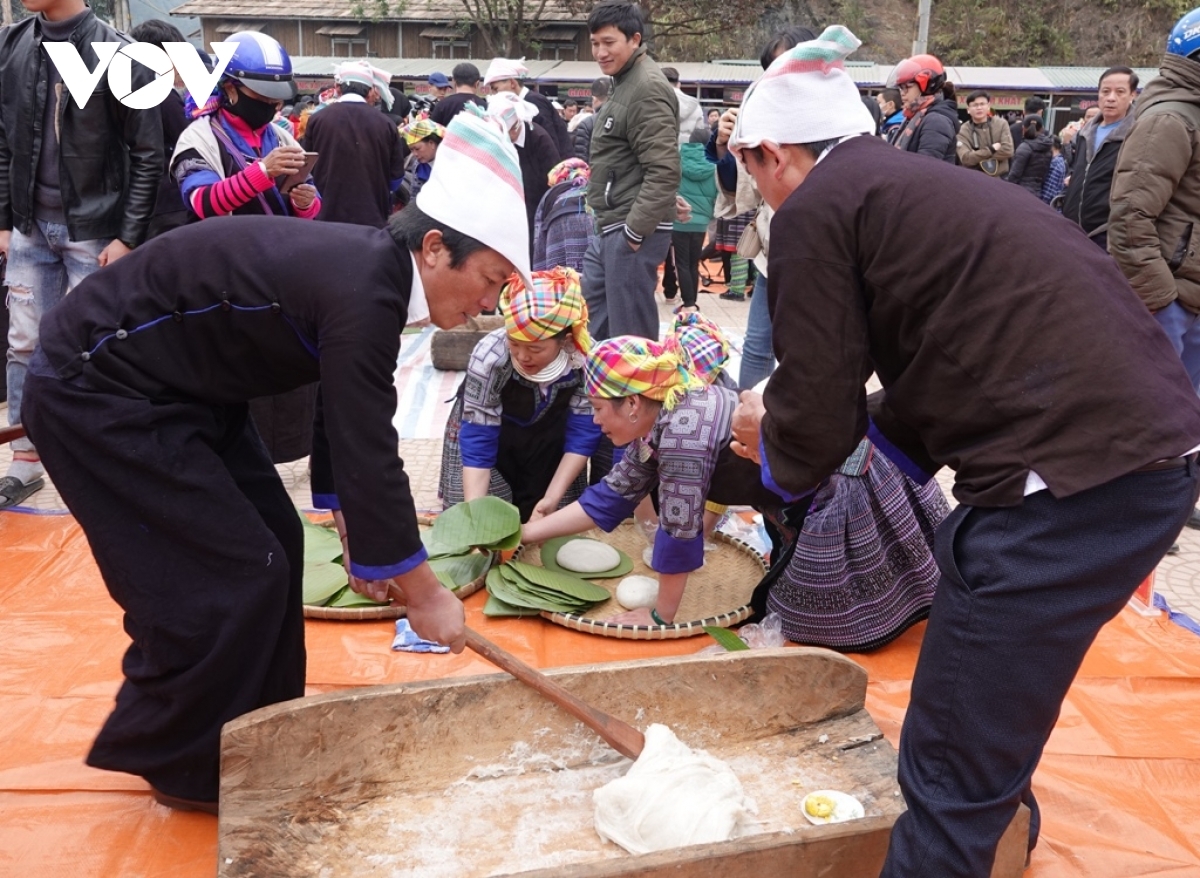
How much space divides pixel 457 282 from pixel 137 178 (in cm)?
221

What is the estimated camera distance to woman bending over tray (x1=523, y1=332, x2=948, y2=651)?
2699 millimetres

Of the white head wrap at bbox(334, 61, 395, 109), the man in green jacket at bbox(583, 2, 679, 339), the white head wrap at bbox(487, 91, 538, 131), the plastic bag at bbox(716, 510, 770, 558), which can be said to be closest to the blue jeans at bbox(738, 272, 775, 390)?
the man in green jacket at bbox(583, 2, 679, 339)

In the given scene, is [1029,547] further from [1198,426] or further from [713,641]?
[713,641]

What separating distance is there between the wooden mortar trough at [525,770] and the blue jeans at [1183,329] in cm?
205

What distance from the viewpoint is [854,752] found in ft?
7.33

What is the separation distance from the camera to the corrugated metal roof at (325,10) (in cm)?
2648

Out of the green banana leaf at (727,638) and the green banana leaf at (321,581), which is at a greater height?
the green banana leaf at (727,638)

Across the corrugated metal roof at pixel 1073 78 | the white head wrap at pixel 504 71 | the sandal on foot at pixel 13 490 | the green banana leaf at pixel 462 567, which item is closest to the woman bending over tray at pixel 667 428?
the green banana leaf at pixel 462 567

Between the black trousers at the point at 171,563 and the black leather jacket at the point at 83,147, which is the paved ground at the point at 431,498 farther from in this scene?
the black trousers at the point at 171,563

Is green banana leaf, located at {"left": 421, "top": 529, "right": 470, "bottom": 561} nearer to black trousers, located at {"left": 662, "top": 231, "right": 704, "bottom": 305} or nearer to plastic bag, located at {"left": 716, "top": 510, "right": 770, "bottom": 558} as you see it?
plastic bag, located at {"left": 716, "top": 510, "right": 770, "bottom": 558}

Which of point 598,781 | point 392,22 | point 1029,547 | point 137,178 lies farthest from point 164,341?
point 392,22

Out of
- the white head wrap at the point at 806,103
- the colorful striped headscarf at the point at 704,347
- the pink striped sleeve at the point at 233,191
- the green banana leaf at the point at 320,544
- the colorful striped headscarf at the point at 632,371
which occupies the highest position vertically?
the white head wrap at the point at 806,103

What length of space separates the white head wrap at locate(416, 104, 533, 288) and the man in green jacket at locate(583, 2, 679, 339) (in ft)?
9.12

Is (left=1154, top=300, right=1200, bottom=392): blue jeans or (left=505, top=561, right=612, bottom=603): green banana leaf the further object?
(left=1154, top=300, right=1200, bottom=392): blue jeans
